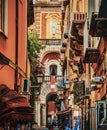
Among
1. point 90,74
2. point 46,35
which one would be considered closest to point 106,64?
point 90,74

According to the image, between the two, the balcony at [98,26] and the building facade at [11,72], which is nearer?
the balcony at [98,26]

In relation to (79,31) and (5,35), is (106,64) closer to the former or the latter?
(5,35)

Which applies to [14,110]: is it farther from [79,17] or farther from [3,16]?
[79,17]

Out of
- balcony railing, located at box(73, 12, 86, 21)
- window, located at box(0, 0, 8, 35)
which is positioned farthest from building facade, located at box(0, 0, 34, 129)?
balcony railing, located at box(73, 12, 86, 21)

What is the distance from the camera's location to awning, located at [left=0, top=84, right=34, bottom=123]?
14.4 meters

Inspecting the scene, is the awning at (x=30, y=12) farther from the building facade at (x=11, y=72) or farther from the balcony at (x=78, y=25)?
the building facade at (x=11, y=72)

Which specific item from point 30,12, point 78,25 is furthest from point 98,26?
point 30,12

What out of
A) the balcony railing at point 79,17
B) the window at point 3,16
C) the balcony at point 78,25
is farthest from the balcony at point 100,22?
the balcony railing at point 79,17

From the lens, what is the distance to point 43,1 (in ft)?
262

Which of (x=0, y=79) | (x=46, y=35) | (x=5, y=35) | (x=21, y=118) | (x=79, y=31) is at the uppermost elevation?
(x=46, y=35)

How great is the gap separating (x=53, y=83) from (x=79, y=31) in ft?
95.0

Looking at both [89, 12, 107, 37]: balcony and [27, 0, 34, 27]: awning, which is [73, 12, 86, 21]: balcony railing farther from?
[89, 12, 107, 37]: balcony

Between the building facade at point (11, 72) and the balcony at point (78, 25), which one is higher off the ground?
the balcony at point (78, 25)

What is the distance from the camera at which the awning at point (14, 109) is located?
14445mm
